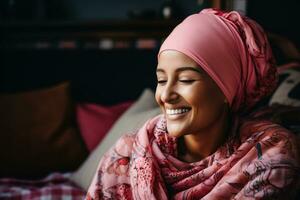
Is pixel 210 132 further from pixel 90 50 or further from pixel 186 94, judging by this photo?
pixel 90 50

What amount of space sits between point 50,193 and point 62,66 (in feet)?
3.01

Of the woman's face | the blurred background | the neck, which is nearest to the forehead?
the woman's face

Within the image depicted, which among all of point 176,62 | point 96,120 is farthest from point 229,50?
point 96,120

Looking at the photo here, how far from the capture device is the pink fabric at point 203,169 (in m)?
1.10

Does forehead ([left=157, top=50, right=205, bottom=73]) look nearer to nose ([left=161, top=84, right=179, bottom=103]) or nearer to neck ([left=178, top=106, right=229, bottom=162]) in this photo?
nose ([left=161, top=84, right=179, bottom=103])

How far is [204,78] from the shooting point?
118 centimetres

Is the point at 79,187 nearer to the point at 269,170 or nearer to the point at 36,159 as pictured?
the point at 36,159

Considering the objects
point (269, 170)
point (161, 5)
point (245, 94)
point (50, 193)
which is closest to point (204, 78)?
point (245, 94)

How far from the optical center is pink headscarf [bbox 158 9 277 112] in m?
1.18

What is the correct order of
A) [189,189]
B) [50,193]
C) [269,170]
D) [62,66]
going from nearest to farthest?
[269,170] < [189,189] < [50,193] < [62,66]

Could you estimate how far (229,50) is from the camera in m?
1.20

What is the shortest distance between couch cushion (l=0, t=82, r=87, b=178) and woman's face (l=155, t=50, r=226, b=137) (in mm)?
1405

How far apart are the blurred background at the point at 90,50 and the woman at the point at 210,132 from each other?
3.33 ft

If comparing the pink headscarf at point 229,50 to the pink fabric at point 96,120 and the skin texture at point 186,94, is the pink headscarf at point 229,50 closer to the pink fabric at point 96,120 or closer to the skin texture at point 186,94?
the skin texture at point 186,94
